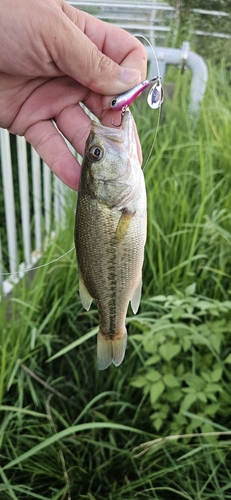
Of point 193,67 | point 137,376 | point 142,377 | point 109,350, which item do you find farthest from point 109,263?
point 193,67

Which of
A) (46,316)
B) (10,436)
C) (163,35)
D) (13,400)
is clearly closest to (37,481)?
(10,436)

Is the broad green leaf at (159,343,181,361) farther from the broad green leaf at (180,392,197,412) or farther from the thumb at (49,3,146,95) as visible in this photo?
the thumb at (49,3,146,95)

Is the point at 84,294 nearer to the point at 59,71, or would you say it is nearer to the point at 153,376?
the point at 153,376

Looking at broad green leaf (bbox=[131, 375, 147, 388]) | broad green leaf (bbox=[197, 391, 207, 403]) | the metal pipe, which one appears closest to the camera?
broad green leaf (bbox=[197, 391, 207, 403])

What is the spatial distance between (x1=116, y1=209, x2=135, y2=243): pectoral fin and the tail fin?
31 cm

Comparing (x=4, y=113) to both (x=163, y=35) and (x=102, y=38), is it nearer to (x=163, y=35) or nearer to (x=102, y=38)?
(x=102, y=38)

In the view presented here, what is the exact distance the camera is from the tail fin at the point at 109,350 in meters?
1.32

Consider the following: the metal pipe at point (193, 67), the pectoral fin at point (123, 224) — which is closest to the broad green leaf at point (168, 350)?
the pectoral fin at point (123, 224)

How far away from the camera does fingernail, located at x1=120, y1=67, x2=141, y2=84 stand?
1265 mm

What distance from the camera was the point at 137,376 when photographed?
1797mm

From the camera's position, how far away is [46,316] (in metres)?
2.09

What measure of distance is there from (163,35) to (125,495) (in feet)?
10.5

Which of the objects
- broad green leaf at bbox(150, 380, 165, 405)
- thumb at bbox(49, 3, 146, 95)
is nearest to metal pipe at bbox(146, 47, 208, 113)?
thumb at bbox(49, 3, 146, 95)

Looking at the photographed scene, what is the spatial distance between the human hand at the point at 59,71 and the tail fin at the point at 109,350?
19.0 inches
